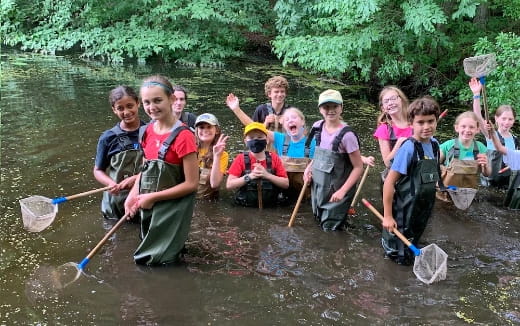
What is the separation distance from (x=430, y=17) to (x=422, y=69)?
7.67 feet

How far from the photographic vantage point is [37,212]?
472 centimetres

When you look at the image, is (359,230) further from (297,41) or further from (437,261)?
(297,41)

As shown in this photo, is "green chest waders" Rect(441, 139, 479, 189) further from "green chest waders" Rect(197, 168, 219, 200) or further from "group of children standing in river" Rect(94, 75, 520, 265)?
"green chest waders" Rect(197, 168, 219, 200)

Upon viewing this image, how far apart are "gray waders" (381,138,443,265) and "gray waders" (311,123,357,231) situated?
0.71 m

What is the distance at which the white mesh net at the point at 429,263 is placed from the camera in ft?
13.9

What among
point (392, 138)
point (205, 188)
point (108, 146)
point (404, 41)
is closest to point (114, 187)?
point (108, 146)

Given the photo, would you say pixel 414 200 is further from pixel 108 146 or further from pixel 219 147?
pixel 108 146

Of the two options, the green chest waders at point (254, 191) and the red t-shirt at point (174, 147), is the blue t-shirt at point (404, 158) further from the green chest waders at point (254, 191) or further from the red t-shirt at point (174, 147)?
the green chest waders at point (254, 191)

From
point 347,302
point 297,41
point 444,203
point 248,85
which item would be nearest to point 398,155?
point 347,302

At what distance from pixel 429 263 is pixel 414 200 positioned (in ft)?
1.77

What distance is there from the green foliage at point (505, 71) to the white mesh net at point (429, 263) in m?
5.60

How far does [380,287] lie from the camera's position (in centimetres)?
424

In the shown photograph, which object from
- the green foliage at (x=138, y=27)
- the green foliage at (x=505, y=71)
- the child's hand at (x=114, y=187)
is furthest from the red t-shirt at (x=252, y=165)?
the green foliage at (x=138, y=27)

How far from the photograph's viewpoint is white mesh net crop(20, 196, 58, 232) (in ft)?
15.1
